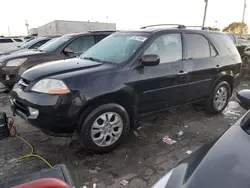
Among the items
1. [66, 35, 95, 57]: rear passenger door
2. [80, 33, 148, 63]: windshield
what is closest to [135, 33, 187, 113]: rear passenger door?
[80, 33, 148, 63]: windshield

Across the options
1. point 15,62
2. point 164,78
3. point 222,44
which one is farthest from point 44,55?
point 222,44

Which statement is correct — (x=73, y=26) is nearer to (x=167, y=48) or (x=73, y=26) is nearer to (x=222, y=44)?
(x=222, y=44)

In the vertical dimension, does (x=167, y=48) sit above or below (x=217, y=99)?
above

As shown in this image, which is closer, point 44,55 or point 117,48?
point 117,48

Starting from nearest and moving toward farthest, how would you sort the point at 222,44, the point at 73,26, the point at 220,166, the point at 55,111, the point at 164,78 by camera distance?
the point at 220,166 < the point at 55,111 < the point at 164,78 < the point at 222,44 < the point at 73,26

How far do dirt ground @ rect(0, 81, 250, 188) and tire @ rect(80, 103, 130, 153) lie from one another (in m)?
0.16

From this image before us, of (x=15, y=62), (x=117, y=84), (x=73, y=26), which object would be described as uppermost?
(x=73, y=26)

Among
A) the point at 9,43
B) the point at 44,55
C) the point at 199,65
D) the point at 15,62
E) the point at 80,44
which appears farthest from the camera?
the point at 9,43

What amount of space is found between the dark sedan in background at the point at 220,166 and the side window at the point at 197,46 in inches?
100

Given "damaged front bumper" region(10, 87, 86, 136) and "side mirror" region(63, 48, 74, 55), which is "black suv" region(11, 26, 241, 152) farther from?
"side mirror" region(63, 48, 74, 55)

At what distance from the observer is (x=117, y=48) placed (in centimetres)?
378

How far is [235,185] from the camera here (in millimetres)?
1223

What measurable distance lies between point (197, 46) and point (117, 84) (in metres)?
1.94

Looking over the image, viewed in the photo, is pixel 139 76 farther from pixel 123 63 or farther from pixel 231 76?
pixel 231 76
